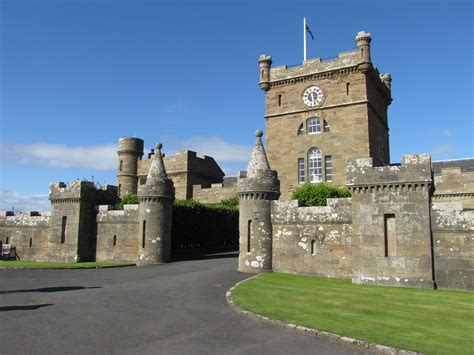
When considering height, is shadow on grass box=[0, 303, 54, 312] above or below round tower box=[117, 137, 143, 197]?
below

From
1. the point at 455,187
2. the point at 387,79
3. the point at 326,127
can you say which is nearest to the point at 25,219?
the point at 326,127

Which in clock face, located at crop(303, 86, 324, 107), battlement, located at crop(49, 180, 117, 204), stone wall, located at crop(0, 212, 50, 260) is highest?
clock face, located at crop(303, 86, 324, 107)

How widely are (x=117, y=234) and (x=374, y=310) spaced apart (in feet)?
57.3

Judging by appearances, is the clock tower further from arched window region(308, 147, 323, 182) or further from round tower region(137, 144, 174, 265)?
round tower region(137, 144, 174, 265)

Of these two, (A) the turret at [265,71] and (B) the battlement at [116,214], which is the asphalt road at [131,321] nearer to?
(B) the battlement at [116,214]

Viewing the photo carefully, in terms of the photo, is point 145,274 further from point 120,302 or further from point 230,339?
point 230,339

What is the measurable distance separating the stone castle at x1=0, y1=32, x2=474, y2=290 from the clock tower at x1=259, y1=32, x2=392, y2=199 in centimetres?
10

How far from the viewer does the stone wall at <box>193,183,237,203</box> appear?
4400cm

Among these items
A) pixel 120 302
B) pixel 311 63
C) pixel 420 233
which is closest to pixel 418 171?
pixel 420 233

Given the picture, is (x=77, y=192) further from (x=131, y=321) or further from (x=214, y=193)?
(x=214, y=193)

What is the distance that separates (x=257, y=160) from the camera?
761 inches

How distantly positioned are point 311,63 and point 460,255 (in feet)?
87.7

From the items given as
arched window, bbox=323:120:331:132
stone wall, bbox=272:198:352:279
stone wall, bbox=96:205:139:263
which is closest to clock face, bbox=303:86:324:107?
arched window, bbox=323:120:331:132

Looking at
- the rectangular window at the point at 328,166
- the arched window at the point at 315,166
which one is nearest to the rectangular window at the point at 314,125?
the arched window at the point at 315,166
